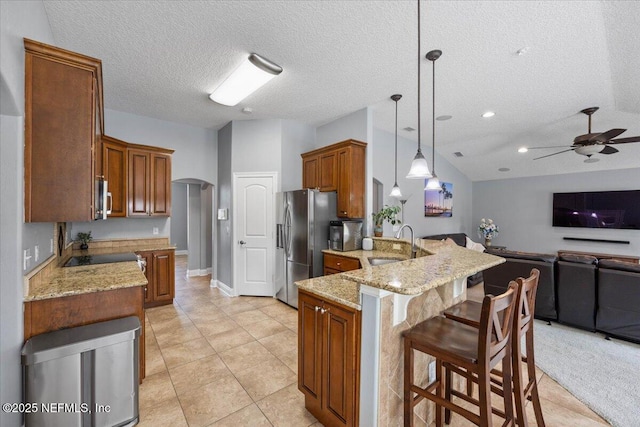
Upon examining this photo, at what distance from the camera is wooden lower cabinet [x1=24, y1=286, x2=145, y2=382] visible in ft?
5.53

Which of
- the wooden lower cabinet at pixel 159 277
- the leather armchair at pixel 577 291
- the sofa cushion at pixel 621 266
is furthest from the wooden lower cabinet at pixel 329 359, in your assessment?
the sofa cushion at pixel 621 266

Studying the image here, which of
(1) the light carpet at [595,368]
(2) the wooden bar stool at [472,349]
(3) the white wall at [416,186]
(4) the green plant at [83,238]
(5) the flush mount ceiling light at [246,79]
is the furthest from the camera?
(3) the white wall at [416,186]

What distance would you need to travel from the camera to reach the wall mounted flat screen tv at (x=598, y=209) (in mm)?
5887

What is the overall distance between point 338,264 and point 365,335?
2.21 m

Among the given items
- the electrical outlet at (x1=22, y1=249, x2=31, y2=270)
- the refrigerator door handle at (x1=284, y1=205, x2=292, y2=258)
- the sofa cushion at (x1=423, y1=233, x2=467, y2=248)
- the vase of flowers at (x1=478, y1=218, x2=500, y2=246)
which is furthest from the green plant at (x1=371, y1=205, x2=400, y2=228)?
the vase of flowers at (x1=478, y1=218, x2=500, y2=246)

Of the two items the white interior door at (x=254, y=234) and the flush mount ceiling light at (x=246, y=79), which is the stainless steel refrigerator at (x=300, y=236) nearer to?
the white interior door at (x=254, y=234)

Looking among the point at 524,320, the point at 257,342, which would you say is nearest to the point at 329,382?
the point at 524,320

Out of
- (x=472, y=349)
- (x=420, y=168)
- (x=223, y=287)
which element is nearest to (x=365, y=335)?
(x=472, y=349)

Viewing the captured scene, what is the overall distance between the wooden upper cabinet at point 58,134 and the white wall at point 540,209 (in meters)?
9.00

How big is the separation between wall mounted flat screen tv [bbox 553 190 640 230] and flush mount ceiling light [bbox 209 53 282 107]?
25.2 feet

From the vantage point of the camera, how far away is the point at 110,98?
377 centimetres

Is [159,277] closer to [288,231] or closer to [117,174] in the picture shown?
[117,174]

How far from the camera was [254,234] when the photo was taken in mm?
4656

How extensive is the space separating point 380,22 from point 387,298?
7.36ft
